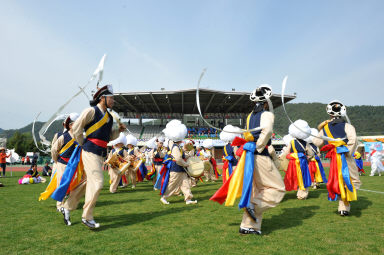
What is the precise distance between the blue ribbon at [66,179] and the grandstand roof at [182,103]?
24.9 m

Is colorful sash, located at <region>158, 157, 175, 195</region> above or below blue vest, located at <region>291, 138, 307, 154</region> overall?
below

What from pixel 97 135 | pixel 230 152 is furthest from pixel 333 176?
pixel 97 135

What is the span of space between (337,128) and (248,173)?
→ 2.51 metres

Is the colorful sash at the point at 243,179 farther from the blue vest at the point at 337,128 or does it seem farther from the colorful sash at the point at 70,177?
the colorful sash at the point at 70,177

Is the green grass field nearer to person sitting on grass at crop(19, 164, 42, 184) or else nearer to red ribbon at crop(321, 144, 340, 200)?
red ribbon at crop(321, 144, 340, 200)

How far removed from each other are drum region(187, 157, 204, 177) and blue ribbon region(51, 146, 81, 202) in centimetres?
300

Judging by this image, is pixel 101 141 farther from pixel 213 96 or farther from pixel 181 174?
pixel 213 96

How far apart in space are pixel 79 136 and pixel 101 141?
35 cm

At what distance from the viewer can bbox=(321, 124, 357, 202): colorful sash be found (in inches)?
190

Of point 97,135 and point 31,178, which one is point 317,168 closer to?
point 97,135

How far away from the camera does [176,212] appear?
18.2 ft

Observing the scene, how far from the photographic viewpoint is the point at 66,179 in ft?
14.9

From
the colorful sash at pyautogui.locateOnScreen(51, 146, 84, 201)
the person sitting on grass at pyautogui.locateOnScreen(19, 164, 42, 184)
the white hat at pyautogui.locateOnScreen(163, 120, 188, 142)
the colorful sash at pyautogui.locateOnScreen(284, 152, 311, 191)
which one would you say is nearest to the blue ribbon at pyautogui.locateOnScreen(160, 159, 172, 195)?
the white hat at pyautogui.locateOnScreen(163, 120, 188, 142)

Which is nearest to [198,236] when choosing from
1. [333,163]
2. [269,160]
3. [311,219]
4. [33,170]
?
[269,160]
